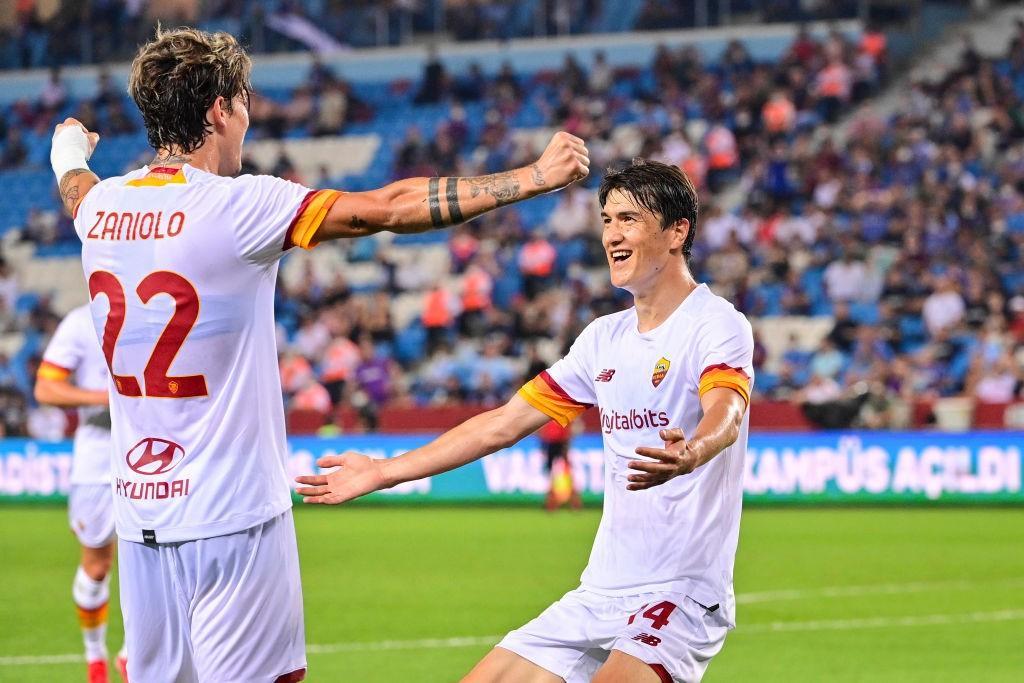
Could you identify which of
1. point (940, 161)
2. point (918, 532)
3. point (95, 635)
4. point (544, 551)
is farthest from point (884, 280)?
point (95, 635)

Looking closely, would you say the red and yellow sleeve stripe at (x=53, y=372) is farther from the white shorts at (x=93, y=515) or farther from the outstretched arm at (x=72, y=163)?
the outstretched arm at (x=72, y=163)

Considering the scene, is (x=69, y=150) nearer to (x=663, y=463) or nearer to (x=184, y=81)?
(x=184, y=81)

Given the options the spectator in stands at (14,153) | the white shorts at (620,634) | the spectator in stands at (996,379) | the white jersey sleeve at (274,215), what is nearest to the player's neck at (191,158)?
the white jersey sleeve at (274,215)

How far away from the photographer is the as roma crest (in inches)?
218

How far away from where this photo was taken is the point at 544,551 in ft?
53.0

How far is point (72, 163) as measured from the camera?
571cm

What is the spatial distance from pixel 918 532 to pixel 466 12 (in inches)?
761

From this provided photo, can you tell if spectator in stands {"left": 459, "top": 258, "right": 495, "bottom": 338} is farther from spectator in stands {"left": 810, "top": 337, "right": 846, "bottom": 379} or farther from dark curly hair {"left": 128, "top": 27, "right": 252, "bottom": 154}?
dark curly hair {"left": 128, "top": 27, "right": 252, "bottom": 154}

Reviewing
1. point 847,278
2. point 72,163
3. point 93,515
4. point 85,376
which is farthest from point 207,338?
point 847,278

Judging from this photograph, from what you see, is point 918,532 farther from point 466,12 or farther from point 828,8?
point 466,12

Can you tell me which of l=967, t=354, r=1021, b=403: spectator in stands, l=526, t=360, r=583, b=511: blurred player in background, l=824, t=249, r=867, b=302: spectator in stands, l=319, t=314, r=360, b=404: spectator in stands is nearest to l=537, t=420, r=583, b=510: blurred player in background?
l=526, t=360, r=583, b=511: blurred player in background

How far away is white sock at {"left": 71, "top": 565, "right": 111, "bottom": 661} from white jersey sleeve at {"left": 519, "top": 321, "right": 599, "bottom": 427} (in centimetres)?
456

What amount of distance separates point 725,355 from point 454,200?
1.09 meters

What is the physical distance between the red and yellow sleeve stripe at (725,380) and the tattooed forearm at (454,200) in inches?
40.0
